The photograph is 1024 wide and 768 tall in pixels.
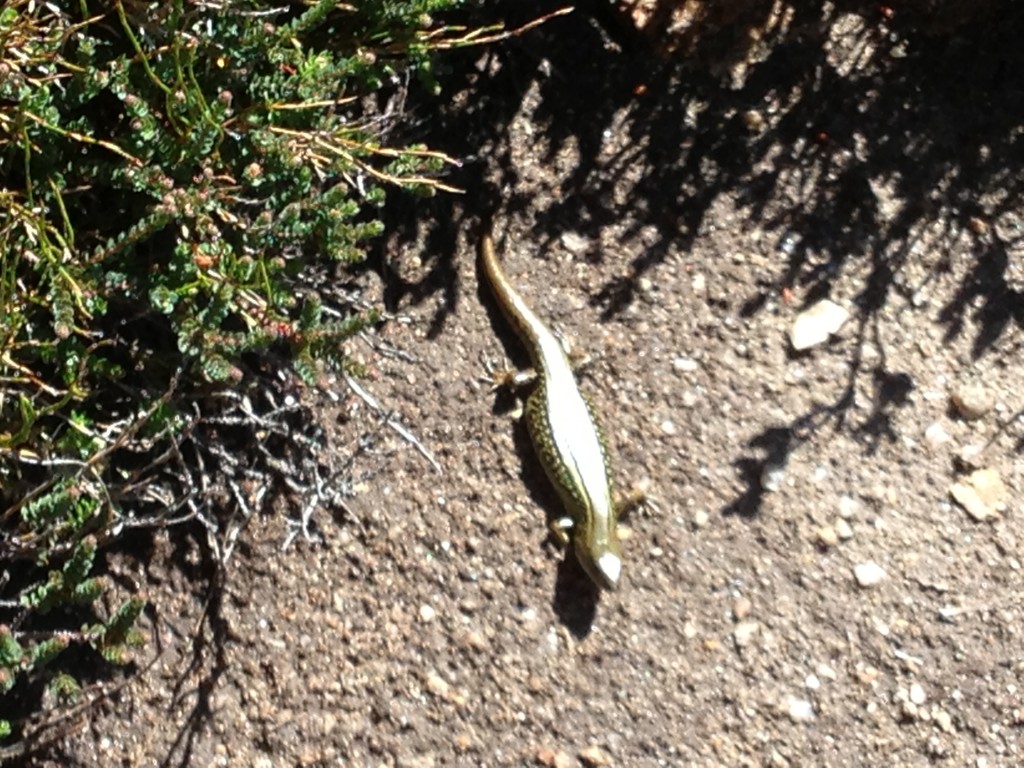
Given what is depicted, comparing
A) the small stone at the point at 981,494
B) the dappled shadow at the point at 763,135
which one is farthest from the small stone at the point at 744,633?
the dappled shadow at the point at 763,135

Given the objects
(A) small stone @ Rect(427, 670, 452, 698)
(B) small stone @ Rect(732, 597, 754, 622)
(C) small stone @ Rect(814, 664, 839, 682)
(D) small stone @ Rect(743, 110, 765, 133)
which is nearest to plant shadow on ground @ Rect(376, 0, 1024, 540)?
(D) small stone @ Rect(743, 110, 765, 133)

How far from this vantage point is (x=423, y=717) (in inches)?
141

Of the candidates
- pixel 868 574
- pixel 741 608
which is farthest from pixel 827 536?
pixel 741 608

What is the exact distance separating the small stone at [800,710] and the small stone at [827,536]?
46 cm

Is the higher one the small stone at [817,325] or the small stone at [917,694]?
the small stone at [817,325]

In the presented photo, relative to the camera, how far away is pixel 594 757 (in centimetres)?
354

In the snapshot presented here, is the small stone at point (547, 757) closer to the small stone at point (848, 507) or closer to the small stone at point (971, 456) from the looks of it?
the small stone at point (848, 507)

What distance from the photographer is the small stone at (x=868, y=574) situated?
3.67m

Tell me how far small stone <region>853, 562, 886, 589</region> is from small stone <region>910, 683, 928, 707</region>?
1.01 feet

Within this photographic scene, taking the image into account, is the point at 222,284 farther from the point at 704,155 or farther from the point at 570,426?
the point at 704,155

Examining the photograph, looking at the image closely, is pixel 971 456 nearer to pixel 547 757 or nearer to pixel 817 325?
pixel 817 325

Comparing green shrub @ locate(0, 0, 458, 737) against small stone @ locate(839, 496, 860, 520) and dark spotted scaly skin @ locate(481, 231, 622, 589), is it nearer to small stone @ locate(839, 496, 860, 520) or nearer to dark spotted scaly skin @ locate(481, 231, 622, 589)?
dark spotted scaly skin @ locate(481, 231, 622, 589)

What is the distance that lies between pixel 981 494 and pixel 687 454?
0.88m

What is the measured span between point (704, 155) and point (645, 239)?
0.35 m
